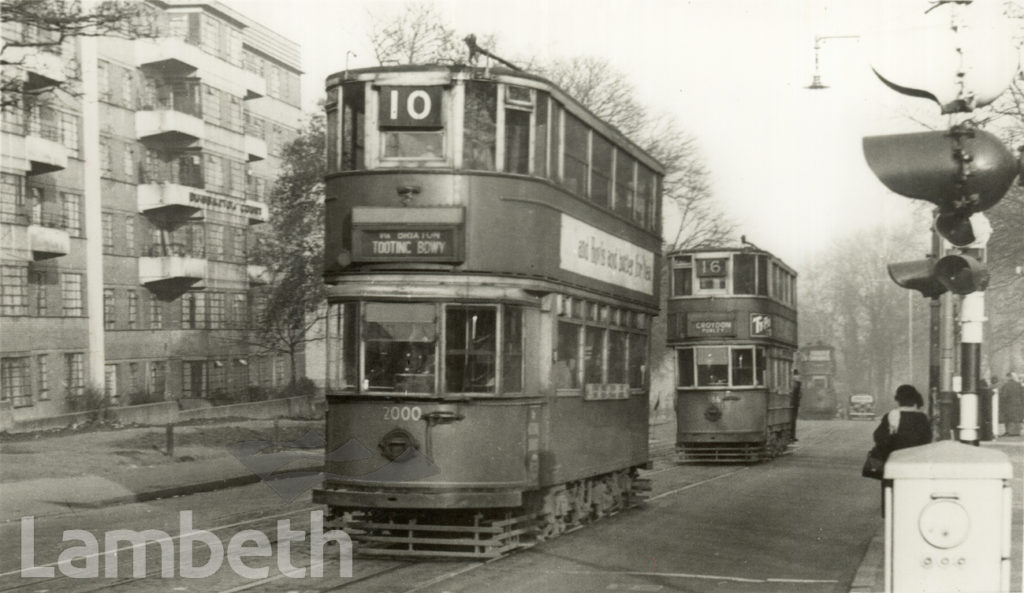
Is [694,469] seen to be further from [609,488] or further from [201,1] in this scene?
[201,1]

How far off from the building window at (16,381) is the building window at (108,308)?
5824mm

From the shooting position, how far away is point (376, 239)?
13.2 meters

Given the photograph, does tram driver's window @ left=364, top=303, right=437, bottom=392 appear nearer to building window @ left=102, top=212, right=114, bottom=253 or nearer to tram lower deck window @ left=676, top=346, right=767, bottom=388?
tram lower deck window @ left=676, top=346, right=767, bottom=388

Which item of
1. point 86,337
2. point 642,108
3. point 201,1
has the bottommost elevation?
point 86,337

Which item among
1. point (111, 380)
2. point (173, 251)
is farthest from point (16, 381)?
point (173, 251)

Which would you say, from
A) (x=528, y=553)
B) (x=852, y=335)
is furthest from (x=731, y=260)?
(x=852, y=335)

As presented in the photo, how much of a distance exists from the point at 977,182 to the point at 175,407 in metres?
39.5

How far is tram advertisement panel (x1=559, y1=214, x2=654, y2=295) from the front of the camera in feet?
49.2

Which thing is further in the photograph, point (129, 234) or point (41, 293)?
point (129, 234)

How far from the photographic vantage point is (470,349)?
Result: 43.7ft

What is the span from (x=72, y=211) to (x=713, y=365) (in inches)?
837

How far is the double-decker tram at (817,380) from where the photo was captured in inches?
2923

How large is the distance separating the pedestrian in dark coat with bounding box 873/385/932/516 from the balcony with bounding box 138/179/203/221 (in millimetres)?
36231

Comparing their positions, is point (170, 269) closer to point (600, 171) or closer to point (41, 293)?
point (41, 293)
